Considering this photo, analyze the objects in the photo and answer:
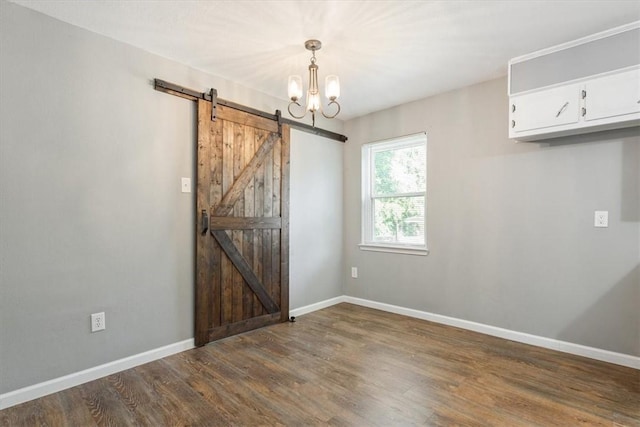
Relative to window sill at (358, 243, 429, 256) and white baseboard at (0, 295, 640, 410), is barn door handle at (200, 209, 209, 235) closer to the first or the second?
white baseboard at (0, 295, 640, 410)

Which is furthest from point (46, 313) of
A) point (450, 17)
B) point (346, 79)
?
point (450, 17)

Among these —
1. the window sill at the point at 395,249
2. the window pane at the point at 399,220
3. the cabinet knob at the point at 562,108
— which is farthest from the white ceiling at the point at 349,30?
the window sill at the point at 395,249

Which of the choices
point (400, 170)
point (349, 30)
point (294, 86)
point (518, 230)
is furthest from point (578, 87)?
point (294, 86)

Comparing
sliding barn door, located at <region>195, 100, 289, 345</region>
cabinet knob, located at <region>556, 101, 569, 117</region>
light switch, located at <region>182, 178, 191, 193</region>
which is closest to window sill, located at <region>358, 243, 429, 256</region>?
sliding barn door, located at <region>195, 100, 289, 345</region>

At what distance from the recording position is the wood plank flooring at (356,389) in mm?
1917

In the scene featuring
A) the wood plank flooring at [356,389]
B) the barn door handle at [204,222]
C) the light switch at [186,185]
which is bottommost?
the wood plank flooring at [356,389]

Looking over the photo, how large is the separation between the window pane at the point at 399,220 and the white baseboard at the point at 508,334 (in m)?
0.81

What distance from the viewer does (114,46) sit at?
2.52 metres

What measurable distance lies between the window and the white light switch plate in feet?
5.02

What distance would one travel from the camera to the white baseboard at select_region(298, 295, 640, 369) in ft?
8.48

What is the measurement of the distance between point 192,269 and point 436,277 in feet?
8.31

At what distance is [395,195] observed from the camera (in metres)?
4.11

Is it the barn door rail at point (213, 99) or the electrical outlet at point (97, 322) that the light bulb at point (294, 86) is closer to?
the barn door rail at point (213, 99)

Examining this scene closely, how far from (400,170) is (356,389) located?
104 inches
